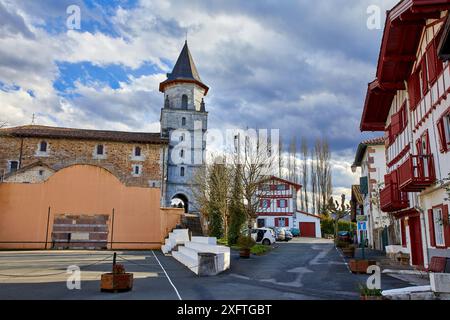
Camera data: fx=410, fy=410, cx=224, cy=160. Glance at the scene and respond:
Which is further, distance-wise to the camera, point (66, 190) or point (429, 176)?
point (66, 190)

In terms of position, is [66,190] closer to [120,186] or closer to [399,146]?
[120,186]

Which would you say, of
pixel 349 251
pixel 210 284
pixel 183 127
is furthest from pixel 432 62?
pixel 183 127

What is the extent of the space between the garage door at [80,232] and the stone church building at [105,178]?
0.07m

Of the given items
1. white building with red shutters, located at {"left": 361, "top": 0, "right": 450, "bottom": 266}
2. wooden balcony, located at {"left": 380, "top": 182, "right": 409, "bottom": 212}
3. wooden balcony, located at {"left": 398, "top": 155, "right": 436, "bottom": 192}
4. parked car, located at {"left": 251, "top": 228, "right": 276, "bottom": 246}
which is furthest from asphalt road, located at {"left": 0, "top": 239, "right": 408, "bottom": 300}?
parked car, located at {"left": 251, "top": 228, "right": 276, "bottom": 246}

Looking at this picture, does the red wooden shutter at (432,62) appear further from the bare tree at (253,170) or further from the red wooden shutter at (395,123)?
the bare tree at (253,170)

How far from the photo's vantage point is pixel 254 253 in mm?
22250

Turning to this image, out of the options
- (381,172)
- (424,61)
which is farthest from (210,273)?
(381,172)

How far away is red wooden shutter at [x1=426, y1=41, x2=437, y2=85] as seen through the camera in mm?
12766

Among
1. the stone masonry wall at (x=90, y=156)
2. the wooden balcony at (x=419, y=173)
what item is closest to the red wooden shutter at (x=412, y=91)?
the wooden balcony at (x=419, y=173)

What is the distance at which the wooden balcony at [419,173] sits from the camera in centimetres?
1343

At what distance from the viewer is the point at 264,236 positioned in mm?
30547

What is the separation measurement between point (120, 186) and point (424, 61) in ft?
72.1
